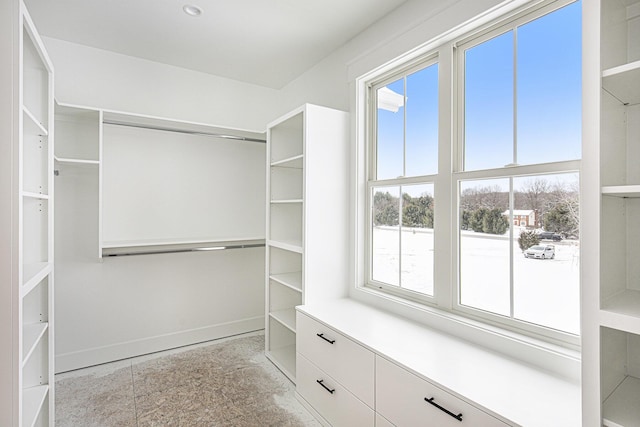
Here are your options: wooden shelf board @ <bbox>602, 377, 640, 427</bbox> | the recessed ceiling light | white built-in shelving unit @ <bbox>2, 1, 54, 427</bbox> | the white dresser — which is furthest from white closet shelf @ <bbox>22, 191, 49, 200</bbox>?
wooden shelf board @ <bbox>602, 377, 640, 427</bbox>

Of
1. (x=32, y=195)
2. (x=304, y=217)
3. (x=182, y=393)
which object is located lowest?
(x=182, y=393)

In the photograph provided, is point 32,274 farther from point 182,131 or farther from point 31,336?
point 182,131

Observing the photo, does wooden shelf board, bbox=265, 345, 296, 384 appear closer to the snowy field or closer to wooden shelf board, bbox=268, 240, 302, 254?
wooden shelf board, bbox=268, 240, 302, 254

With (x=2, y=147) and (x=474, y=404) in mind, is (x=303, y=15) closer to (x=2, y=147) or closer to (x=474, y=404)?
(x=2, y=147)

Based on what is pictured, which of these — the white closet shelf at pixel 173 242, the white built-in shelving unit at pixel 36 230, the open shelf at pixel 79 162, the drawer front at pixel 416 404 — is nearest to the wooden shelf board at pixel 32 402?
the white built-in shelving unit at pixel 36 230

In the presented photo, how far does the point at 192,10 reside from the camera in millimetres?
2289

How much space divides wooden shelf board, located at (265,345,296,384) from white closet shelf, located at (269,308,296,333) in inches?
9.3

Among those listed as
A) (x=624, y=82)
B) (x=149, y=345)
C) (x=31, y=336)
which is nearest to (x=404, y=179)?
(x=624, y=82)

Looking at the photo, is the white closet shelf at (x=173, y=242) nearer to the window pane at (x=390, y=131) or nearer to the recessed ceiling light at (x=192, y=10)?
the window pane at (x=390, y=131)

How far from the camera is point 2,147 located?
127 centimetres

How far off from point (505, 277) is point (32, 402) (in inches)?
98.1

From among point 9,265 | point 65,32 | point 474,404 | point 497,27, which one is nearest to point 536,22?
point 497,27

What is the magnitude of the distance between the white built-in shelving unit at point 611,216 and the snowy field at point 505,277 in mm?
358

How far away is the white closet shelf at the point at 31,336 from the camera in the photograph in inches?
57.7
